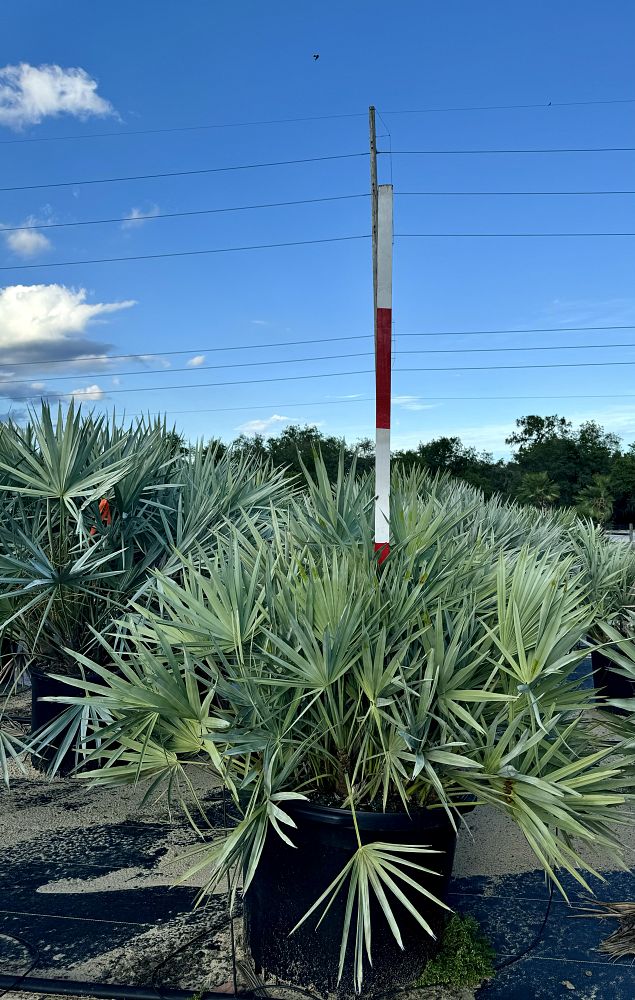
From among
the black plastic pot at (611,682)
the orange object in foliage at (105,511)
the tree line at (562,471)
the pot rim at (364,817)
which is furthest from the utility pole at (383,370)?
the tree line at (562,471)

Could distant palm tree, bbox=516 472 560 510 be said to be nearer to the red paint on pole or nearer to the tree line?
the tree line

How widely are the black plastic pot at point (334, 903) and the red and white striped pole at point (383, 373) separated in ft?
2.66

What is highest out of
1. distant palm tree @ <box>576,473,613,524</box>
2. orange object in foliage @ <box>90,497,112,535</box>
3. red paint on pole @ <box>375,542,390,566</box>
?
distant palm tree @ <box>576,473,613,524</box>

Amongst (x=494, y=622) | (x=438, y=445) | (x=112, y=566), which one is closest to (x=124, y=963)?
(x=494, y=622)

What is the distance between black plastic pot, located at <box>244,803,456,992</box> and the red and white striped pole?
2.66 ft

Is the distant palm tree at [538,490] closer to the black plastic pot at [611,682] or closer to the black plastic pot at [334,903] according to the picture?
the black plastic pot at [611,682]

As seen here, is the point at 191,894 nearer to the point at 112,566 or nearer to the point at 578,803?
the point at 578,803

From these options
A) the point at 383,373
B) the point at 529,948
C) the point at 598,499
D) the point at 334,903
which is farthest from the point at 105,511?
→ the point at 598,499

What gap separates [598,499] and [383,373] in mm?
42013

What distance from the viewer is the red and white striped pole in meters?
2.48

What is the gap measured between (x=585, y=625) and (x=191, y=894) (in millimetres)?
1740

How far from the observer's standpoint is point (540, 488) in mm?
40469

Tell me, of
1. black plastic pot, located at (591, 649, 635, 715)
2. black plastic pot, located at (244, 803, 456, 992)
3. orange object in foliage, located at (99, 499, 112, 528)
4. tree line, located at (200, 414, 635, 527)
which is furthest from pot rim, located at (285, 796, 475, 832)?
tree line, located at (200, 414, 635, 527)

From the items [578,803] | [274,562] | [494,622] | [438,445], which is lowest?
[578,803]
